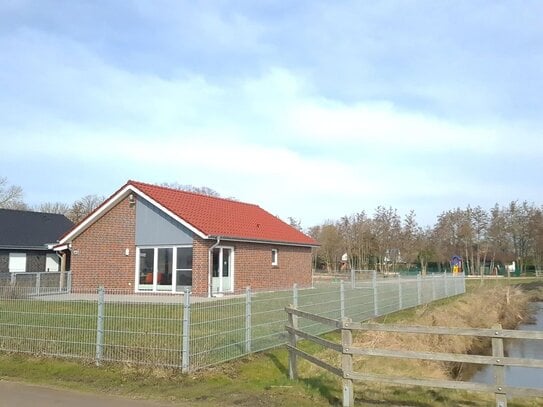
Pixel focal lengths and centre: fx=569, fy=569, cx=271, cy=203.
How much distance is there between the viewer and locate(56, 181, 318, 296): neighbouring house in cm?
2330

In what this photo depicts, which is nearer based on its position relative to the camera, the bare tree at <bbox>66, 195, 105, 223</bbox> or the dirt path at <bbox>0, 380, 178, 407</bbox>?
the dirt path at <bbox>0, 380, 178, 407</bbox>

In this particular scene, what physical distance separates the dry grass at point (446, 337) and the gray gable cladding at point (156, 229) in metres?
10.1

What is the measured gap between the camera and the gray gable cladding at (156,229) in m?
23.5

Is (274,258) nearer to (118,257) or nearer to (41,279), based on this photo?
(118,257)

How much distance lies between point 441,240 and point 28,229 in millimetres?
44595

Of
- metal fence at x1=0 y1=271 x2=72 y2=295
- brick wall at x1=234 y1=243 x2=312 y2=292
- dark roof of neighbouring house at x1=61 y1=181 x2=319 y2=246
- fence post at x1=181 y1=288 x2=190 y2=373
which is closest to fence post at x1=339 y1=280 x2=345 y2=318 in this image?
fence post at x1=181 y1=288 x2=190 y2=373

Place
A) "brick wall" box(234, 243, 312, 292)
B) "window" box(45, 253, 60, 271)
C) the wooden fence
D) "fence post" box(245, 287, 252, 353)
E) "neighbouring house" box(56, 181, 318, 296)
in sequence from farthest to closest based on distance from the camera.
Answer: "window" box(45, 253, 60, 271)
"brick wall" box(234, 243, 312, 292)
"neighbouring house" box(56, 181, 318, 296)
"fence post" box(245, 287, 252, 353)
the wooden fence

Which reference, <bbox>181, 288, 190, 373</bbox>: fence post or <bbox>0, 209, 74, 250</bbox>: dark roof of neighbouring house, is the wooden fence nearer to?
<bbox>181, 288, 190, 373</bbox>: fence post

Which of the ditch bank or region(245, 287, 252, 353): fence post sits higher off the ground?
region(245, 287, 252, 353): fence post

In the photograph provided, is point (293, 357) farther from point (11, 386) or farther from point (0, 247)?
point (0, 247)

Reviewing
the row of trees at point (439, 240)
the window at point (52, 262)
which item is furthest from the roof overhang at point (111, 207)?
the row of trees at point (439, 240)

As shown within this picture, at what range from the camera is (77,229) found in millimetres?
26000

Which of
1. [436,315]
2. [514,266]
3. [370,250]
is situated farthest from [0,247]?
[514,266]

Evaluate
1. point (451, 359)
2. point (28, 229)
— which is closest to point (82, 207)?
point (28, 229)
